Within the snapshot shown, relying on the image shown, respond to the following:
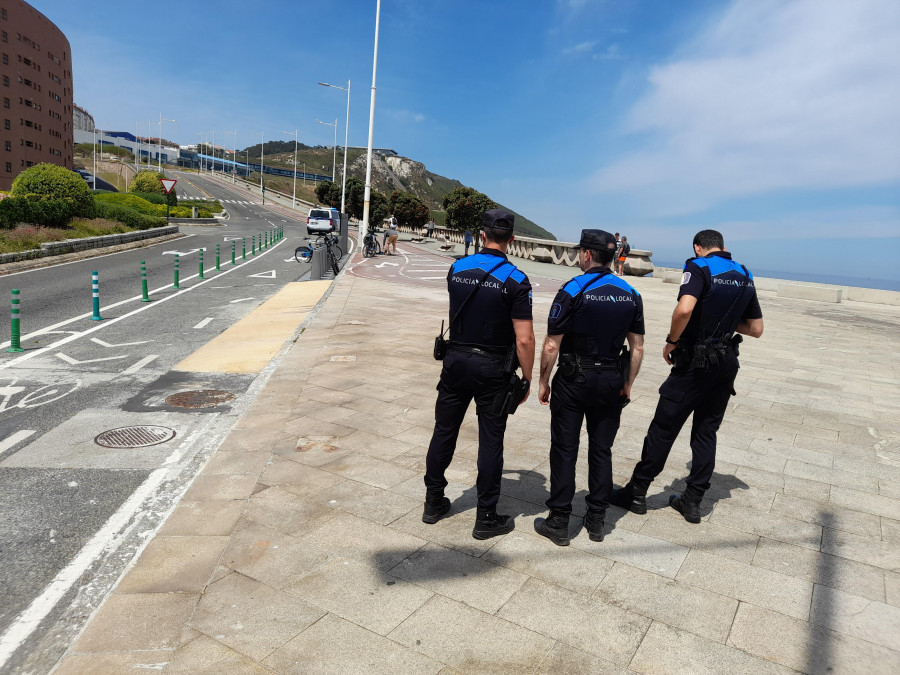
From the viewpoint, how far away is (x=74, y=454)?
17.5 feet

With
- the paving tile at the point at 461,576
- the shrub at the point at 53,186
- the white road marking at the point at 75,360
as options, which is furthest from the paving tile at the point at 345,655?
the shrub at the point at 53,186

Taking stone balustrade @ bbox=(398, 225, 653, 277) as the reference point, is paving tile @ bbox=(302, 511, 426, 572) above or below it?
below

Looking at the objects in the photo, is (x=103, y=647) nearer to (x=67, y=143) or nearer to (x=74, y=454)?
(x=74, y=454)

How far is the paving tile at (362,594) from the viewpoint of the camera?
9.99 ft

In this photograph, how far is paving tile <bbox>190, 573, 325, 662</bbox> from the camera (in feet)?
9.37

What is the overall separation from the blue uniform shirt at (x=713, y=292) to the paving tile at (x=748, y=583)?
142 centimetres

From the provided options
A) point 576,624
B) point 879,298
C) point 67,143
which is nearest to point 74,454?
point 576,624

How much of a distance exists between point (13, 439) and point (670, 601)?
223 inches

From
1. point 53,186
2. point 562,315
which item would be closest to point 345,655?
point 562,315

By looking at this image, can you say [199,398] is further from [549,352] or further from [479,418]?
[549,352]

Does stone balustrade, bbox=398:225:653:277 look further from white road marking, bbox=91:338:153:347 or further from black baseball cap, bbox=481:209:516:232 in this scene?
black baseball cap, bbox=481:209:516:232

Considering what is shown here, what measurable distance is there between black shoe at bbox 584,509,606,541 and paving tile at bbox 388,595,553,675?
1114 mm

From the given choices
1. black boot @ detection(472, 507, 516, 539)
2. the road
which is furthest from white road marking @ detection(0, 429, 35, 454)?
black boot @ detection(472, 507, 516, 539)

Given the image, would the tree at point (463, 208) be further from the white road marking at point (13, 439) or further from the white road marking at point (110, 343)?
the white road marking at point (13, 439)
